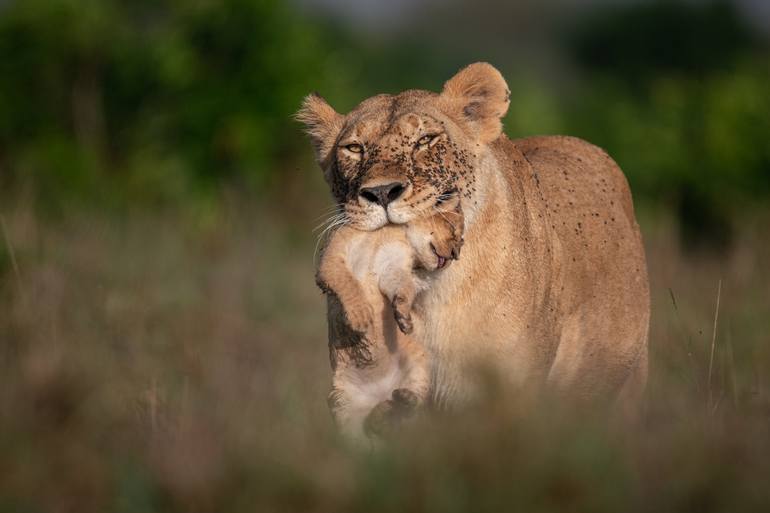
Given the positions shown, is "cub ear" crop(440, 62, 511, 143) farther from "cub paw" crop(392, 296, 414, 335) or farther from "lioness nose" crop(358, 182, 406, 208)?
"cub paw" crop(392, 296, 414, 335)

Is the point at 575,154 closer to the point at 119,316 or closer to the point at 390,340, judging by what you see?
the point at 390,340

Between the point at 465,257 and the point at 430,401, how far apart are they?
1.77 feet

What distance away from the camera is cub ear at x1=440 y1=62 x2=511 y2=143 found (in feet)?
16.6

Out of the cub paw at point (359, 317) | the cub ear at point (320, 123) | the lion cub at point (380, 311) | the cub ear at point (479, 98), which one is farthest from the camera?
the cub ear at point (320, 123)

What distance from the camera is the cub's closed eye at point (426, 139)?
469 centimetres

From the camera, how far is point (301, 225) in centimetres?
1342

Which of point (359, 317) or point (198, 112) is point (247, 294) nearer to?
point (198, 112)

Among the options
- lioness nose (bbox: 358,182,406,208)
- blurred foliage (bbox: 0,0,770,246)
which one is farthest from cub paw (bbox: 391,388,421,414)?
blurred foliage (bbox: 0,0,770,246)

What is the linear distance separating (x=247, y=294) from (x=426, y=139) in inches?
221

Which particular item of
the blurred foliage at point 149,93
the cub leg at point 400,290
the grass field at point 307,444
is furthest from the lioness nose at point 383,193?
the blurred foliage at point 149,93

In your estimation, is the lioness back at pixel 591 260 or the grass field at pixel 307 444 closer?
the grass field at pixel 307 444

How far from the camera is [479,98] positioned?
5.13 m

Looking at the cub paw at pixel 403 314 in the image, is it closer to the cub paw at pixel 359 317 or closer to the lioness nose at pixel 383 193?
the cub paw at pixel 359 317

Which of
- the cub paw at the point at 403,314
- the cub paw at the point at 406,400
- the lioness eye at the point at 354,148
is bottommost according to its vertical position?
the cub paw at the point at 406,400
